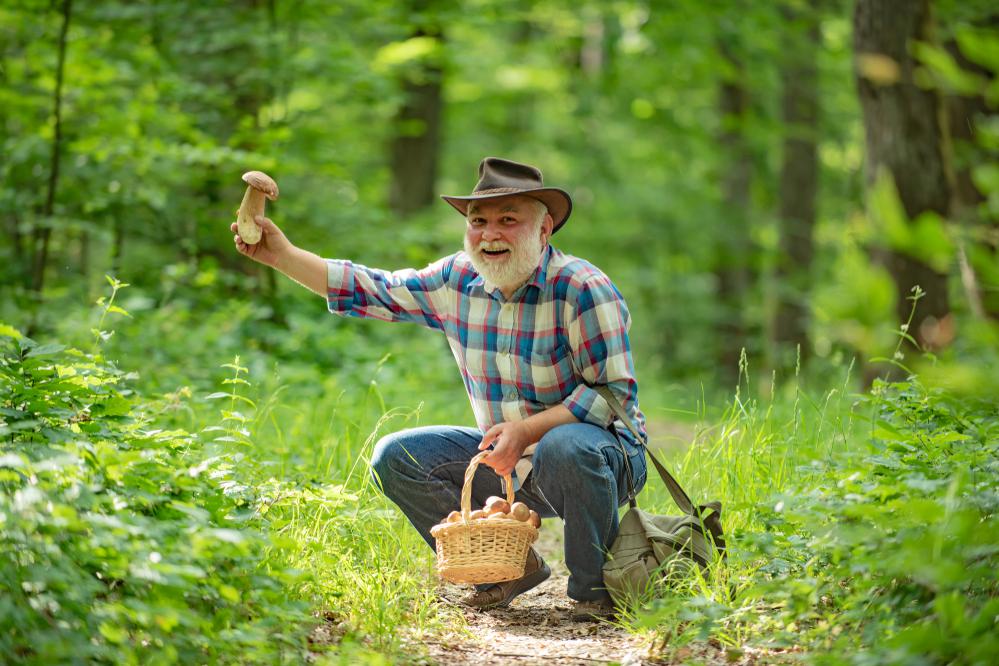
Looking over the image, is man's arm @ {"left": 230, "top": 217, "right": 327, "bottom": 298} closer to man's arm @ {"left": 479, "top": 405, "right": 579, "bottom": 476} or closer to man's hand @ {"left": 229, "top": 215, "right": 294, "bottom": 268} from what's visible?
man's hand @ {"left": 229, "top": 215, "right": 294, "bottom": 268}

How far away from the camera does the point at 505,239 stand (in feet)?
11.7

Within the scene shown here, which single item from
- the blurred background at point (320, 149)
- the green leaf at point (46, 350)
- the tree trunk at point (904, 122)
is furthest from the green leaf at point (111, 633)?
the tree trunk at point (904, 122)

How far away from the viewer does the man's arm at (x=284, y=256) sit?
145 inches

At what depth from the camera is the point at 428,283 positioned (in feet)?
12.6

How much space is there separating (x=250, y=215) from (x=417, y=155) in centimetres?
726

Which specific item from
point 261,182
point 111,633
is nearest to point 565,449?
point 261,182

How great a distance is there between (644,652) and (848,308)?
2035 millimetres

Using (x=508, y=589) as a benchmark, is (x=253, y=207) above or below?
above

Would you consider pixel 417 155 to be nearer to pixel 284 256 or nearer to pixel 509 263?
pixel 284 256

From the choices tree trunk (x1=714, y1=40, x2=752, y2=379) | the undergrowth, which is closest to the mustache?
the undergrowth

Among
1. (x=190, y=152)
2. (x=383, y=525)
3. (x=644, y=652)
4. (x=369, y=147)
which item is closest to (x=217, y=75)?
(x=190, y=152)

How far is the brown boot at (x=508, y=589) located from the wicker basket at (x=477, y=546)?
291 mm

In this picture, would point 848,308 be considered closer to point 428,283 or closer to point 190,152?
point 428,283

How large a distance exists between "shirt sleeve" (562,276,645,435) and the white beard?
0.70 feet
